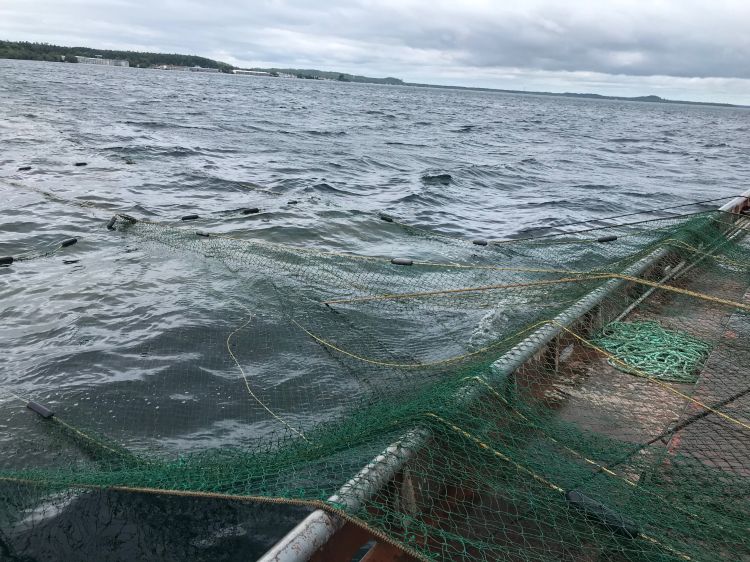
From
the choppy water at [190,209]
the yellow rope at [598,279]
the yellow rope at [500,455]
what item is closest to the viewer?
the yellow rope at [500,455]

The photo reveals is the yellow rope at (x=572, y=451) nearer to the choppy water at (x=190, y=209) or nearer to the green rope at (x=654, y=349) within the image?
the green rope at (x=654, y=349)

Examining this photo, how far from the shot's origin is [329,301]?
7703mm

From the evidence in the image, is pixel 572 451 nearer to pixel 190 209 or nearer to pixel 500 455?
pixel 500 455

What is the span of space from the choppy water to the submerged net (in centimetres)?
7

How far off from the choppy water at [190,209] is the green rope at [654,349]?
295 cm

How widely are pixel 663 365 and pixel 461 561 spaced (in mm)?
3247

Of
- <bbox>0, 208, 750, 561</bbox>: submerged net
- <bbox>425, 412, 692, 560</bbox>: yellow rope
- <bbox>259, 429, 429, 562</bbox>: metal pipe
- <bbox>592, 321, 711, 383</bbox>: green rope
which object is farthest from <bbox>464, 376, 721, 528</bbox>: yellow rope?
<bbox>592, 321, 711, 383</bbox>: green rope

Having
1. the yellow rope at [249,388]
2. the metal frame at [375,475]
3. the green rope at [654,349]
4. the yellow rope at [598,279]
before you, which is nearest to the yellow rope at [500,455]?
the metal frame at [375,475]

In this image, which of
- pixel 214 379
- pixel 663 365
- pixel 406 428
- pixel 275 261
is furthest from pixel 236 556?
pixel 275 261

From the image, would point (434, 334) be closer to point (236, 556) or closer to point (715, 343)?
point (715, 343)

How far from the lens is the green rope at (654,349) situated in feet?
16.3

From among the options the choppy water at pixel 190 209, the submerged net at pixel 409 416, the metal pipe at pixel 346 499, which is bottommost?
the choppy water at pixel 190 209

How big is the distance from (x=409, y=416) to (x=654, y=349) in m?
3.05

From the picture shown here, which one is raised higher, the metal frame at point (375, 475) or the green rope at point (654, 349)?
the metal frame at point (375, 475)
